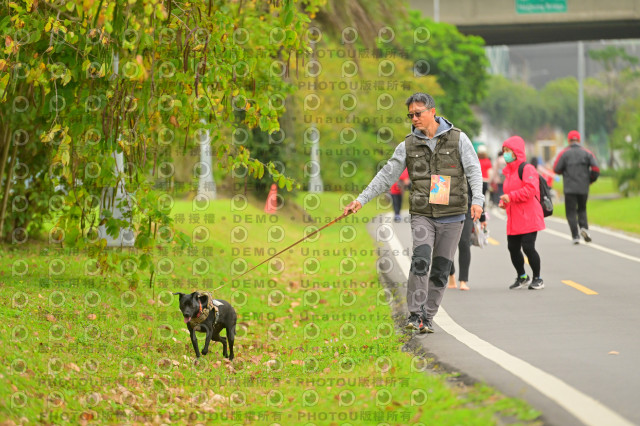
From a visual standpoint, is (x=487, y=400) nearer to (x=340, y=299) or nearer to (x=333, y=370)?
(x=333, y=370)

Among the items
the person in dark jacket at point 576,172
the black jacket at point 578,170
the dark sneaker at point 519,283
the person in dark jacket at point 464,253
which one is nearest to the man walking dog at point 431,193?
the person in dark jacket at point 464,253

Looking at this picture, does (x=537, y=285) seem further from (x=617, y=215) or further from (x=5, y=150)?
(x=617, y=215)

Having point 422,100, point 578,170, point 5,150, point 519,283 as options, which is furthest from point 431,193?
A: point 578,170

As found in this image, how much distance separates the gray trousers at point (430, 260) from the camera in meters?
9.44

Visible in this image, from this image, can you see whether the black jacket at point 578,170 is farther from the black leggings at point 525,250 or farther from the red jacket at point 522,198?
the red jacket at point 522,198

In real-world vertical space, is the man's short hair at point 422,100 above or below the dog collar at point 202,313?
above

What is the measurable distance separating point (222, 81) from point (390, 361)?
3146 millimetres

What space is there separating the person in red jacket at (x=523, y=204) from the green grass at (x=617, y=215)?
10301 mm

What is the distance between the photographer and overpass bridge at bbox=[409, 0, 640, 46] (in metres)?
43.1

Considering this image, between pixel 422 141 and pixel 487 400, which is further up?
pixel 422 141

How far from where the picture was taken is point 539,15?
4356cm

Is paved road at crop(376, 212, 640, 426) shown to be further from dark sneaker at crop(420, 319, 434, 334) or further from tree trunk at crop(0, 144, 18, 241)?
tree trunk at crop(0, 144, 18, 241)

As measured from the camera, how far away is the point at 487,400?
255 inches

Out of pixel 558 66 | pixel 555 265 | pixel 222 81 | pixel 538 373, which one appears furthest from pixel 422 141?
pixel 558 66
